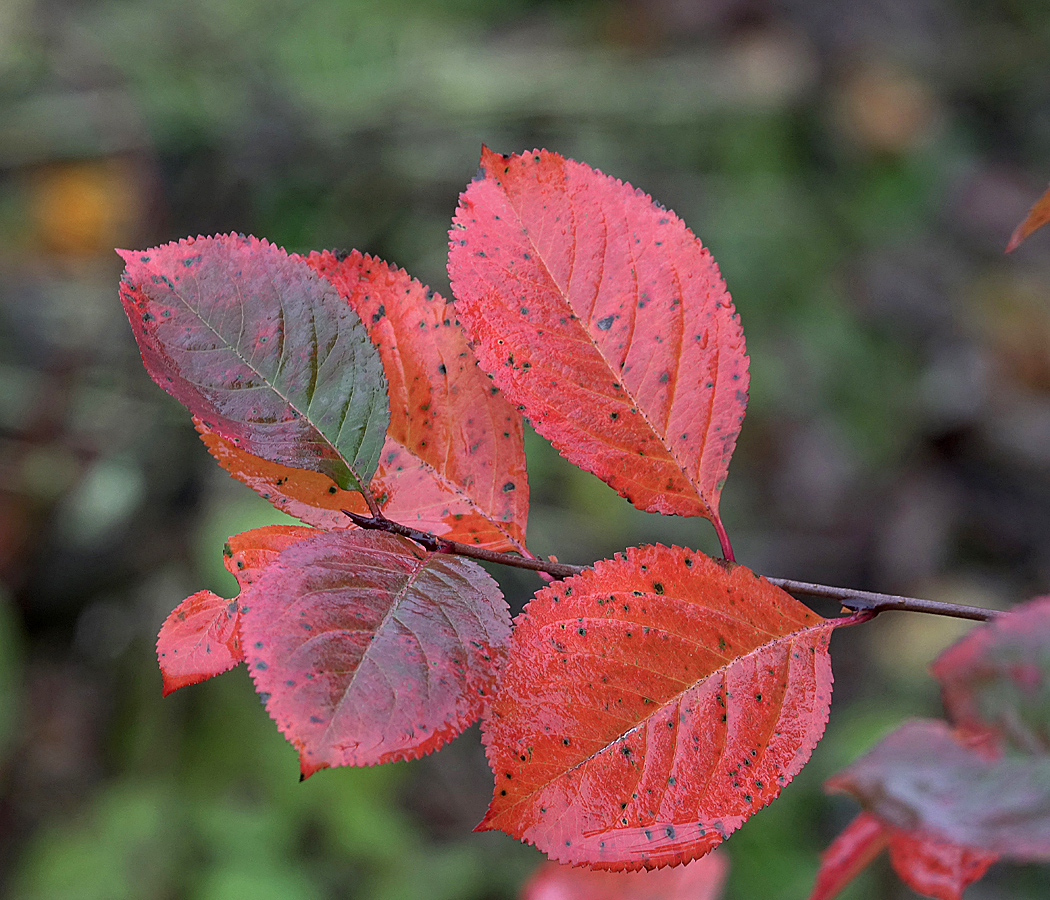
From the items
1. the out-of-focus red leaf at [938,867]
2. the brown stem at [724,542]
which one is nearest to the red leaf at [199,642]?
the brown stem at [724,542]

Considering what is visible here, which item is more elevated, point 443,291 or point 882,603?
point 882,603

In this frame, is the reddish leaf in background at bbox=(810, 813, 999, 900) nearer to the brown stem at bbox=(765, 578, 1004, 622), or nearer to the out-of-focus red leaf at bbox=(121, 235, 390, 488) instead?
the brown stem at bbox=(765, 578, 1004, 622)

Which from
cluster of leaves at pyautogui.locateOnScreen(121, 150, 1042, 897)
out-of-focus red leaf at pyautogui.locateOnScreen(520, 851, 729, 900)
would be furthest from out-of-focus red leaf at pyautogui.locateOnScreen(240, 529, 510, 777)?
out-of-focus red leaf at pyautogui.locateOnScreen(520, 851, 729, 900)

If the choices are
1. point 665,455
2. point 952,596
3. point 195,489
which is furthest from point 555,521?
point 665,455

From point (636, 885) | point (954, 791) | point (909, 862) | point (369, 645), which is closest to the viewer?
point (954, 791)

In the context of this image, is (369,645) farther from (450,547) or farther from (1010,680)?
(1010,680)

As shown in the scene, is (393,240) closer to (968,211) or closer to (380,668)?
(968,211)

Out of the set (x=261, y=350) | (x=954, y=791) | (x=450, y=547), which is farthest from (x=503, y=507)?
(x=954, y=791)
